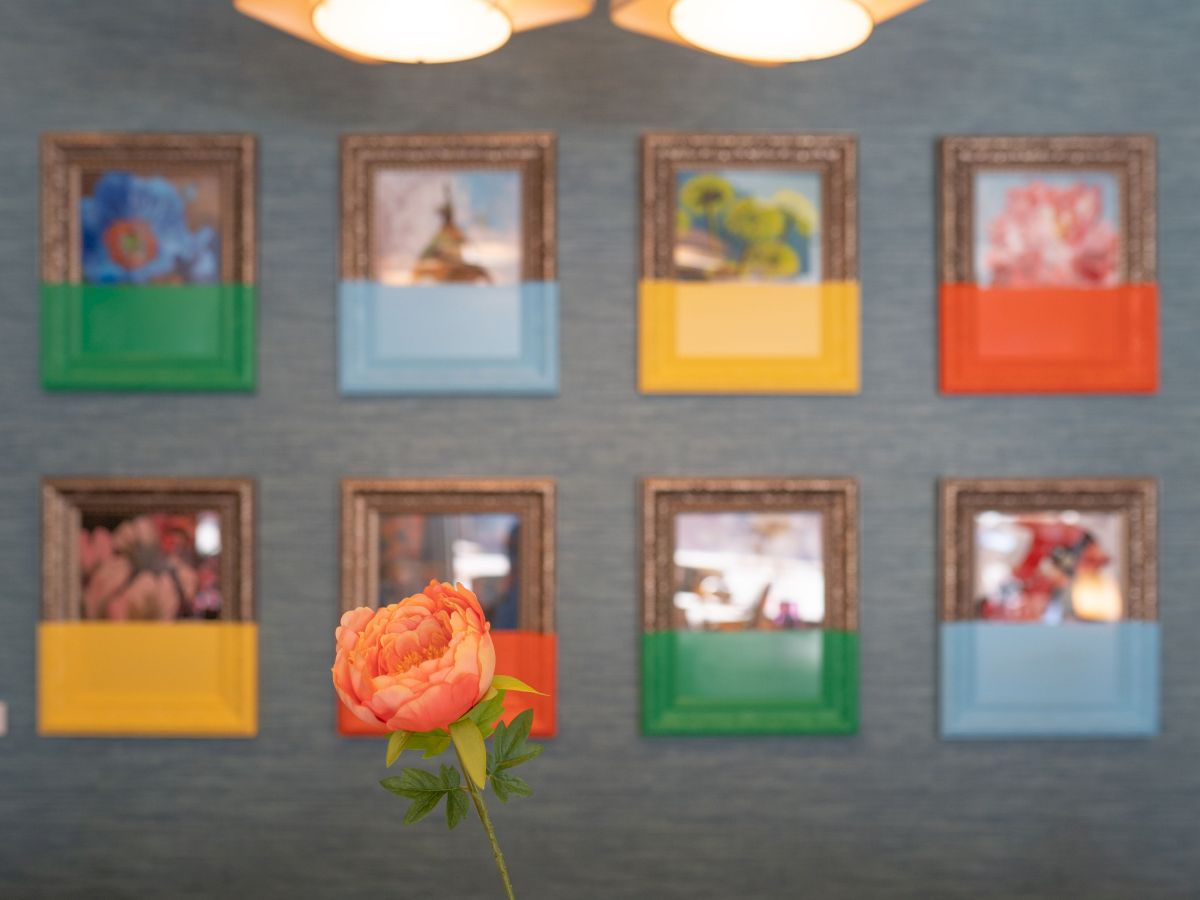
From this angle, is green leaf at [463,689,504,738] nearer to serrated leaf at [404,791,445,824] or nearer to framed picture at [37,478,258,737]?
serrated leaf at [404,791,445,824]

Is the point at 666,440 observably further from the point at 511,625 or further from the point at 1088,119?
the point at 1088,119

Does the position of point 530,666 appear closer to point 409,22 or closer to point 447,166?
point 447,166

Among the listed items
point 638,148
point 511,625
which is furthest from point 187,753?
point 638,148

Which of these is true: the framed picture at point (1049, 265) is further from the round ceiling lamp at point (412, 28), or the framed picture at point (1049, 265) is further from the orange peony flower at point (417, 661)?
the orange peony flower at point (417, 661)

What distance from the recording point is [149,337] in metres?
1.73

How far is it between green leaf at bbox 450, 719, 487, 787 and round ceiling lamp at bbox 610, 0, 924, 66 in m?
0.85

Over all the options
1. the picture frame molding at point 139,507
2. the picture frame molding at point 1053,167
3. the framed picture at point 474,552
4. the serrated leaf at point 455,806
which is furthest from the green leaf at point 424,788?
the picture frame molding at point 1053,167

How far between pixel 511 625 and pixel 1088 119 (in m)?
1.51

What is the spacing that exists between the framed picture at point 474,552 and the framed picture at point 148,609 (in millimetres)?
211

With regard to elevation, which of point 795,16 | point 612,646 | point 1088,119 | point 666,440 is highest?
point 1088,119

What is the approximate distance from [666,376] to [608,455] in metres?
0.19

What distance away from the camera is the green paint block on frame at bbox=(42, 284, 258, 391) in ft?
5.66

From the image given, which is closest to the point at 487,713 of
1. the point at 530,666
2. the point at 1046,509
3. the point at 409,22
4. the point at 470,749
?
the point at 470,749

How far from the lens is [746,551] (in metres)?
1.76
